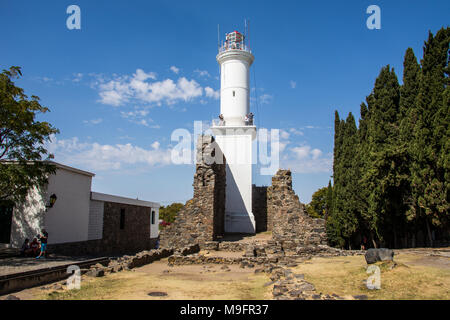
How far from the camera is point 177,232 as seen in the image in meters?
16.2

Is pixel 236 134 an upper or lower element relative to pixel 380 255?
upper

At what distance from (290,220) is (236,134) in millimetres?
7549

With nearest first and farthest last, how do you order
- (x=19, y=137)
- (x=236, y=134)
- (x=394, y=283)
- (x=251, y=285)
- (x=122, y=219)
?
(x=394, y=283) < (x=251, y=285) < (x=19, y=137) < (x=122, y=219) < (x=236, y=134)

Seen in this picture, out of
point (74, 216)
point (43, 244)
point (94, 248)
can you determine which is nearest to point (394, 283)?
point (43, 244)

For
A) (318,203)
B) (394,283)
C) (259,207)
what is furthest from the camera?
(318,203)

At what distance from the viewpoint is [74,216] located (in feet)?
52.9

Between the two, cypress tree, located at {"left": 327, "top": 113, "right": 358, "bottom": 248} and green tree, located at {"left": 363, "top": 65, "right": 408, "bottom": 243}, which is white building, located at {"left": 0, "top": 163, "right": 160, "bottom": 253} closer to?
cypress tree, located at {"left": 327, "top": 113, "right": 358, "bottom": 248}

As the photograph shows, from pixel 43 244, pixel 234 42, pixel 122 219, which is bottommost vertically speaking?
pixel 43 244

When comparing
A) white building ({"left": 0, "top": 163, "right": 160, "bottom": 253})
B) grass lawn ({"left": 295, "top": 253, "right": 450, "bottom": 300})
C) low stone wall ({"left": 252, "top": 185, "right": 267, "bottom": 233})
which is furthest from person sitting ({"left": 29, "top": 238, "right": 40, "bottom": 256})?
low stone wall ({"left": 252, "top": 185, "right": 267, "bottom": 233})

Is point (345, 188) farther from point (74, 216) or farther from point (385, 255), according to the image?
point (74, 216)
